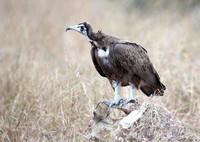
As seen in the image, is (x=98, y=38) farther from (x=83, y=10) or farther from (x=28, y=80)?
(x=83, y=10)

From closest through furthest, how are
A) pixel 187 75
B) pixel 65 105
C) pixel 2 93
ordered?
pixel 65 105 < pixel 2 93 < pixel 187 75

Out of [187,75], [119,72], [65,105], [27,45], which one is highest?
[27,45]

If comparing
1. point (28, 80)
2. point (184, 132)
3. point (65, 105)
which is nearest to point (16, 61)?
point (28, 80)

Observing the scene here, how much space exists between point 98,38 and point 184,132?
1.52 m

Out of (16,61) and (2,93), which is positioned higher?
(16,61)

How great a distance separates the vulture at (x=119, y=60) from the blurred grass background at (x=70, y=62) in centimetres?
40

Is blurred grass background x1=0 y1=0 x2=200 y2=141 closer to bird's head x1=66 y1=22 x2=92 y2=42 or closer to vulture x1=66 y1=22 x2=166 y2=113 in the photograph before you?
vulture x1=66 y1=22 x2=166 y2=113

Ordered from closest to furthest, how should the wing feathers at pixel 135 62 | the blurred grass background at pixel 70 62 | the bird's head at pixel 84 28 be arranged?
the wing feathers at pixel 135 62, the bird's head at pixel 84 28, the blurred grass background at pixel 70 62

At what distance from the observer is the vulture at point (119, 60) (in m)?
3.96

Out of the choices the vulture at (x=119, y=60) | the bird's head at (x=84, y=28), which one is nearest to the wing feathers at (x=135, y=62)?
the vulture at (x=119, y=60)

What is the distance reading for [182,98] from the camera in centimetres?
578

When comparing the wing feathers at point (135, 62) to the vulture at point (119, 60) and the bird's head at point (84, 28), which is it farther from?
the bird's head at point (84, 28)

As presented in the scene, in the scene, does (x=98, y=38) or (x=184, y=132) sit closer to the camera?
(x=184, y=132)

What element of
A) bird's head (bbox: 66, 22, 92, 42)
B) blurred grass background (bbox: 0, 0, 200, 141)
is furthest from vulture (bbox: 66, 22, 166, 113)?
blurred grass background (bbox: 0, 0, 200, 141)
